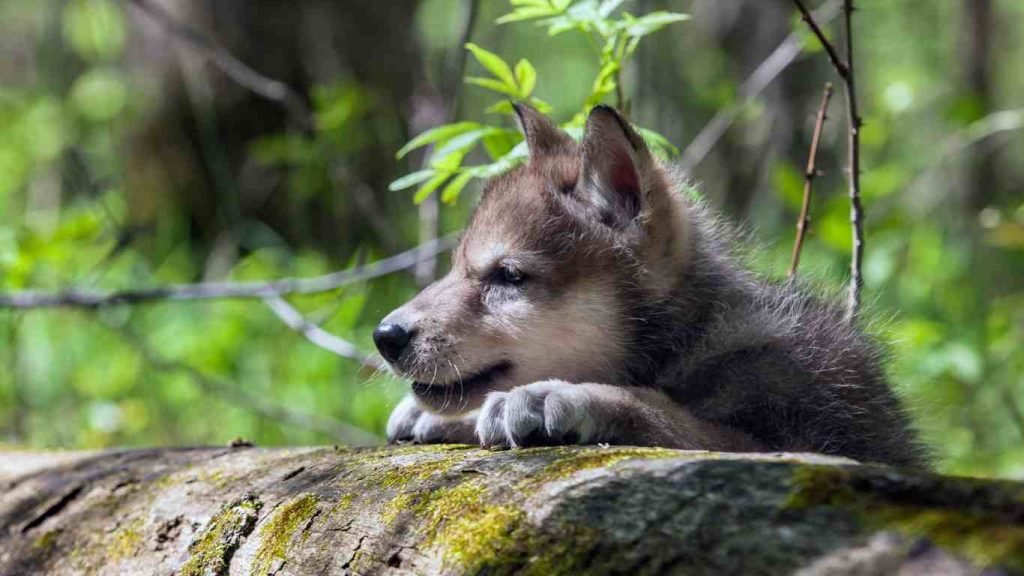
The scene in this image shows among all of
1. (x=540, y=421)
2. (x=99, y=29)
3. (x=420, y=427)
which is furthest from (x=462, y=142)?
(x=99, y=29)

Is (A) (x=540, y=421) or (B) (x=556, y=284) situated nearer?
(A) (x=540, y=421)

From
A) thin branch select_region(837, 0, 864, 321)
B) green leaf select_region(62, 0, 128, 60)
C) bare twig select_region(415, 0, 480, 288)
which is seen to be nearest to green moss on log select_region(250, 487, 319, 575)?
thin branch select_region(837, 0, 864, 321)

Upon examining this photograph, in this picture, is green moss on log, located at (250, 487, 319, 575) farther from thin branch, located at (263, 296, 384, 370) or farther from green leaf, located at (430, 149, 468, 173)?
thin branch, located at (263, 296, 384, 370)

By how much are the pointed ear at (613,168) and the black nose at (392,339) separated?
67 cm

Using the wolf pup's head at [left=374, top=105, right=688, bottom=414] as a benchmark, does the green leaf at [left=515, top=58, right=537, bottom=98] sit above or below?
above

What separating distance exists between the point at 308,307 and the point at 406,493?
4.20 m

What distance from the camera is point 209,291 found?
490 centimetres

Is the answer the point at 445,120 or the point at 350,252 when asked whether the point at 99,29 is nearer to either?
the point at 350,252

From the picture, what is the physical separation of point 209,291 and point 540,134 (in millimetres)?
2299

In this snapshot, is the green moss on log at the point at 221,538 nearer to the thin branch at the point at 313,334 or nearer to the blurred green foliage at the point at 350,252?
the blurred green foliage at the point at 350,252

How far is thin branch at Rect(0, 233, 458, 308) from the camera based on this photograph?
A: 4711 mm

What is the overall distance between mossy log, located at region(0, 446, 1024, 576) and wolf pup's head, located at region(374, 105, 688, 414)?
1.56 ft

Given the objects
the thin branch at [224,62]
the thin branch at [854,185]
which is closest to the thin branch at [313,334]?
the thin branch at [224,62]

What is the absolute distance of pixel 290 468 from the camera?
238 centimetres
